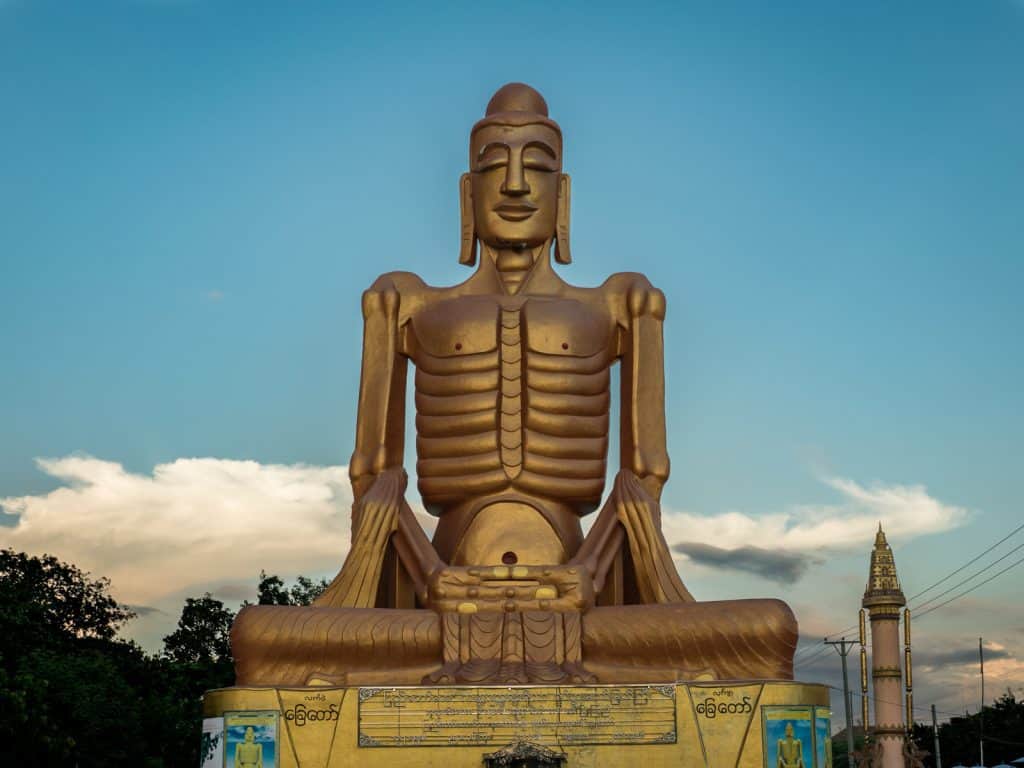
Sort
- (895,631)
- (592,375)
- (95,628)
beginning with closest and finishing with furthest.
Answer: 1. (592,375)
2. (95,628)
3. (895,631)

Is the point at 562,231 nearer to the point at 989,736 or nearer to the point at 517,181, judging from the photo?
the point at 517,181

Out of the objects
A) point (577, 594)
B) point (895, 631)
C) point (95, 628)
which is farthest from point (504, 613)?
point (895, 631)

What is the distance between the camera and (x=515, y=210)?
1323 centimetres

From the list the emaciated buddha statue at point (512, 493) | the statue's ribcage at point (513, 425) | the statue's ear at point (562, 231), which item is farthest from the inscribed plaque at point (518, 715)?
the statue's ear at point (562, 231)

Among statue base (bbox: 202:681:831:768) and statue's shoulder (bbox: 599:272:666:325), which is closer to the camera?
statue base (bbox: 202:681:831:768)

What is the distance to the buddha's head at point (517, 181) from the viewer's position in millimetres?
13172

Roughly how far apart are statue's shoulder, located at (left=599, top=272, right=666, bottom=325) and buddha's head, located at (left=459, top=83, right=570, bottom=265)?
61 cm

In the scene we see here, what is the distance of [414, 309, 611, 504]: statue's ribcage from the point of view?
1249 centimetres

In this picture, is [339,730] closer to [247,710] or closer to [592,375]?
[247,710]

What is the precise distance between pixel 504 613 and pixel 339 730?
1546 millimetres

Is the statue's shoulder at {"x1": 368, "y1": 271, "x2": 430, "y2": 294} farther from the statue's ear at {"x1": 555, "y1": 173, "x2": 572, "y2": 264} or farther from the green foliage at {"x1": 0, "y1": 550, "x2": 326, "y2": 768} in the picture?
the green foliage at {"x1": 0, "y1": 550, "x2": 326, "y2": 768}

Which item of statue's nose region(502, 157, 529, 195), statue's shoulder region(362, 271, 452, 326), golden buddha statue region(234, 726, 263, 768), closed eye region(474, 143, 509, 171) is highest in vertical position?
closed eye region(474, 143, 509, 171)

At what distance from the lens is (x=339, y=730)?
10.6 metres

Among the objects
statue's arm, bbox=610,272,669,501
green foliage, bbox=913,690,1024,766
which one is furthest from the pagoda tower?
statue's arm, bbox=610,272,669,501
